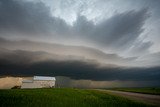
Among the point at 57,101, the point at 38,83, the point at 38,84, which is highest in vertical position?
the point at 38,83

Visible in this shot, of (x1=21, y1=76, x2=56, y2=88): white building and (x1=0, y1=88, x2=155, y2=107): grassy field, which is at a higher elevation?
(x1=21, y1=76, x2=56, y2=88): white building

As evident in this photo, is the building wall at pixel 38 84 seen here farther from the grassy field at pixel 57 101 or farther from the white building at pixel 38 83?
the grassy field at pixel 57 101

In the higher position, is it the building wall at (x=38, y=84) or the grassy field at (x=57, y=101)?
the building wall at (x=38, y=84)

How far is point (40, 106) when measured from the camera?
25.5 meters

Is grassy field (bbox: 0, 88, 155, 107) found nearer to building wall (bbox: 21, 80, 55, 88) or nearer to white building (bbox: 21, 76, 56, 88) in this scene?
building wall (bbox: 21, 80, 55, 88)

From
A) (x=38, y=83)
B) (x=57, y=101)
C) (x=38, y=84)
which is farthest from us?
(x=38, y=83)

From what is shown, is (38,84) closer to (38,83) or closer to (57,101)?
(38,83)

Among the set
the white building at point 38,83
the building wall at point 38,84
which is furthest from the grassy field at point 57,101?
the white building at point 38,83

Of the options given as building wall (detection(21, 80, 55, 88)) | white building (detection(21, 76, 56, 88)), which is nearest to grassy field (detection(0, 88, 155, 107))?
building wall (detection(21, 80, 55, 88))

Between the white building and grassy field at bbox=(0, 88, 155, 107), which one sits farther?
the white building

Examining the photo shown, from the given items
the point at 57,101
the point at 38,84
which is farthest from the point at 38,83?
the point at 57,101

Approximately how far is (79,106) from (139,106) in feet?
33.7

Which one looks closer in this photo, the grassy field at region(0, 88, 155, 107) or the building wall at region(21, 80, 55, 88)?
the grassy field at region(0, 88, 155, 107)

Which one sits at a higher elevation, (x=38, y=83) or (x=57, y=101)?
(x=38, y=83)
